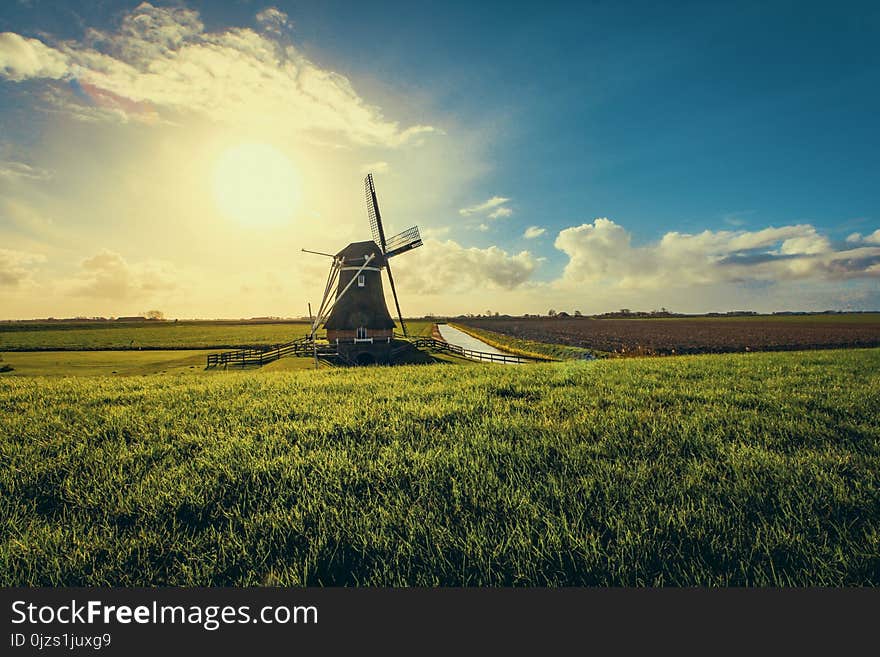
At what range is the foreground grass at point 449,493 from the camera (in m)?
2.24

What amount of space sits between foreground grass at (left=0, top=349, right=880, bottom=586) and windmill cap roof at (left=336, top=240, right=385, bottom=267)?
24.4 metres

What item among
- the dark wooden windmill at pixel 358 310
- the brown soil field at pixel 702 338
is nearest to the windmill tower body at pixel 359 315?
the dark wooden windmill at pixel 358 310

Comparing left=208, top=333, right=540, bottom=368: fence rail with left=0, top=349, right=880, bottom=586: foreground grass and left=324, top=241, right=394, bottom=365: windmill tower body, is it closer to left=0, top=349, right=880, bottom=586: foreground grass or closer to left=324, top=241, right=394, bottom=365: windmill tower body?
left=324, top=241, right=394, bottom=365: windmill tower body

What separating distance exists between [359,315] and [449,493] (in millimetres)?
26429

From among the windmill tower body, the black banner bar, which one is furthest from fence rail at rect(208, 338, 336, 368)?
the black banner bar

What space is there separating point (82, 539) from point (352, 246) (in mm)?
30146

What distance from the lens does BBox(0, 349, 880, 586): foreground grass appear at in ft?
7.36

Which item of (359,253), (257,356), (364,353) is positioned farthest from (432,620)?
(257,356)

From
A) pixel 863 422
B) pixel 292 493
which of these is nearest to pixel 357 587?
pixel 292 493

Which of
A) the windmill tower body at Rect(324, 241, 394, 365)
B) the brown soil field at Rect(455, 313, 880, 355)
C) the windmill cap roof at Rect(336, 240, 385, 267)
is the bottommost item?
the brown soil field at Rect(455, 313, 880, 355)

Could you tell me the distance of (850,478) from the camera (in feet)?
11.1

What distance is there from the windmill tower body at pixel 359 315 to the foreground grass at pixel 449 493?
844 inches

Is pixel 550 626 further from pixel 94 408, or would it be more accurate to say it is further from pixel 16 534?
pixel 94 408

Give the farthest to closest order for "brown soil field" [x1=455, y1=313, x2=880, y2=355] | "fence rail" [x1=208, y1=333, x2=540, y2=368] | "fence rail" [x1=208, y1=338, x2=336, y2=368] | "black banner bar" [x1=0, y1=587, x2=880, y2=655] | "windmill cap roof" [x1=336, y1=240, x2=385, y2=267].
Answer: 1. "brown soil field" [x1=455, y1=313, x2=880, y2=355]
2. "windmill cap roof" [x1=336, y1=240, x2=385, y2=267]
3. "fence rail" [x1=208, y1=333, x2=540, y2=368]
4. "fence rail" [x1=208, y1=338, x2=336, y2=368]
5. "black banner bar" [x1=0, y1=587, x2=880, y2=655]
